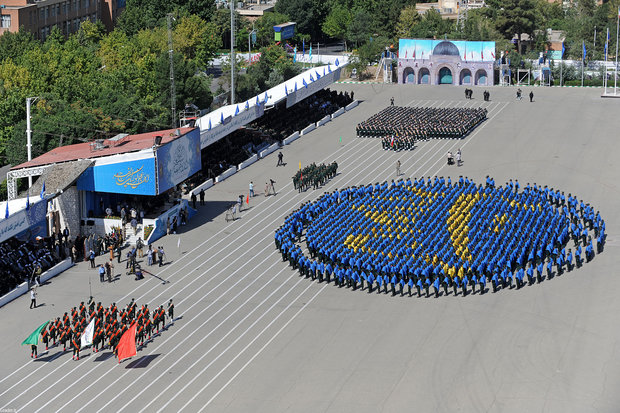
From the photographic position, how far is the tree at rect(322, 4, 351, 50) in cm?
13012

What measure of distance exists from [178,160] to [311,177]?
9.50 m

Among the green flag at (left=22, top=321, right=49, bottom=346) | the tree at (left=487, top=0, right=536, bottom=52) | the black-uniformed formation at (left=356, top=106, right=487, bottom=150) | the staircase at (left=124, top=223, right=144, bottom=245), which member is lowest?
the green flag at (left=22, top=321, right=49, bottom=346)

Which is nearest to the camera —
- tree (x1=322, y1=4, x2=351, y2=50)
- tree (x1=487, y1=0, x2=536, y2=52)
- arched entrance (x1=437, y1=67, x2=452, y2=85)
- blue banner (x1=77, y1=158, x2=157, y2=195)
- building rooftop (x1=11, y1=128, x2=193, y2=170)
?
blue banner (x1=77, y1=158, x2=157, y2=195)

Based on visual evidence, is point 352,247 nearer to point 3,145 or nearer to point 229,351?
point 229,351

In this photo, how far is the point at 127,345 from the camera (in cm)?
4078

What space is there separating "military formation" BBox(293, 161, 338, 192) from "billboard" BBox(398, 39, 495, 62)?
35602mm

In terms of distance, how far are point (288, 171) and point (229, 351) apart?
2842cm

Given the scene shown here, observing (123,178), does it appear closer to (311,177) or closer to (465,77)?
(311,177)

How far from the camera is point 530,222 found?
54750 millimetres

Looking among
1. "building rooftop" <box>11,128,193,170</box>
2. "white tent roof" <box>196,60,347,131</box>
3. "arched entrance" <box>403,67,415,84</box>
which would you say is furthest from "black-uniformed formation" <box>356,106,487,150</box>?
"building rooftop" <box>11,128,193,170</box>

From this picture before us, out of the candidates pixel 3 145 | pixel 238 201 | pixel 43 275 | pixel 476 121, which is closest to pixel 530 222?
pixel 238 201

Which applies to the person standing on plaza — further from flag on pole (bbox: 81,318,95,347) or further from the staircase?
the staircase

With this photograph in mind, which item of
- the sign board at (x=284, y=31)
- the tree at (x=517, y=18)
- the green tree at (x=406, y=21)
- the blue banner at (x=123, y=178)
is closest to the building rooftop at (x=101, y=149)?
the blue banner at (x=123, y=178)

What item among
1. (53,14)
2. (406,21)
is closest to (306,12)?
(406,21)
